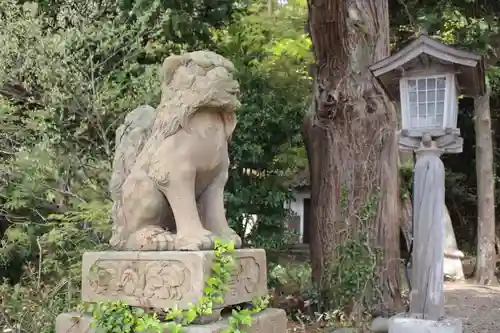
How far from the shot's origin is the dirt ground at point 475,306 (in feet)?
23.8

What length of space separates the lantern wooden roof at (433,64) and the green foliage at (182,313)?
2880 mm

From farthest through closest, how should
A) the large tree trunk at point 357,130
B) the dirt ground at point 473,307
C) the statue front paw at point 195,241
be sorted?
1. the dirt ground at point 473,307
2. the large tree trunk at point 357,130
3. the statue front paw at point 195,241

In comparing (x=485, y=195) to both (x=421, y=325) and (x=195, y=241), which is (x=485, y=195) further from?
(x=195, y=241)

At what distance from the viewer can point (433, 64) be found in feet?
16.6

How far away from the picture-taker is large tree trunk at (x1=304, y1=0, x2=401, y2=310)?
21.6 ft

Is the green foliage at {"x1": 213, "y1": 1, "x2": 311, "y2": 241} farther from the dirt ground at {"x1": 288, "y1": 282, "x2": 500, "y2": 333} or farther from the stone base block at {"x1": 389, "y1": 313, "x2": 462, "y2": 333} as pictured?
the stone base block at {"x1": 389, "y1": 313, "x2": 462, "y2": 333}

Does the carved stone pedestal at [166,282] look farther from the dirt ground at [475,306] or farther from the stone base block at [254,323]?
the dirt ground at [475,306]

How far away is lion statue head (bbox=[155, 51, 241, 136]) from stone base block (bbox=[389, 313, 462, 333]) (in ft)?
9.02

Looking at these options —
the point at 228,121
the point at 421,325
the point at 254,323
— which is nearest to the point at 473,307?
the point at 421,325

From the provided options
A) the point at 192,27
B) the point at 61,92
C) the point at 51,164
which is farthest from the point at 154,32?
the point at 51,164

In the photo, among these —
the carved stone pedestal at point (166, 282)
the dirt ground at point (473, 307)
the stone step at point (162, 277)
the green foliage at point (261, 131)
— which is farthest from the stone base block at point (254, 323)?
the green foliage at point (261, 131)

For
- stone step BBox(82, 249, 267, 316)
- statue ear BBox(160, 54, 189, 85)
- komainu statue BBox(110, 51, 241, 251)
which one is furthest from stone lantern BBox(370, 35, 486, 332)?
statue ear BBox(160, 54, 189, 85)

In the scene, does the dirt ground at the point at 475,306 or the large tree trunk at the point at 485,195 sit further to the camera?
the large tree trunk at the point at 485,195

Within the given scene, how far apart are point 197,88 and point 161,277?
1004mm
